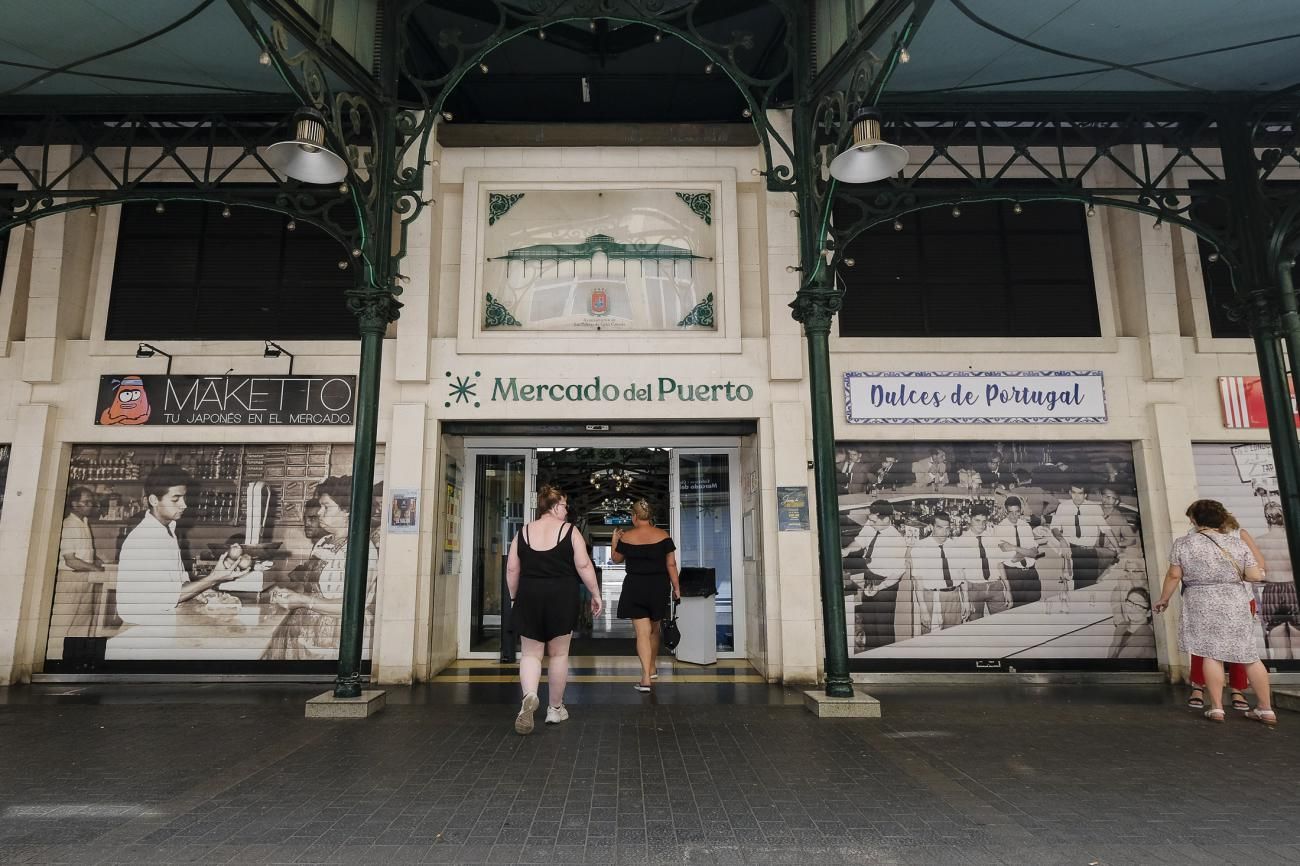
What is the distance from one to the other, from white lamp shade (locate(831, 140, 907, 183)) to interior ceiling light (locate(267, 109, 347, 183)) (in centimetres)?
413

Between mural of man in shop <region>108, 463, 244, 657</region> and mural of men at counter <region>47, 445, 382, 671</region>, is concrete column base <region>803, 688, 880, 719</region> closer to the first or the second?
mural of men at counter <region>47, 445, 382, 671</region>

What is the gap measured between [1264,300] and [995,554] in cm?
361

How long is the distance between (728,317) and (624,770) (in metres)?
5.35

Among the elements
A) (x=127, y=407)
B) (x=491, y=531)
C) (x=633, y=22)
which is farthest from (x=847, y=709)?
(x=127, y=407)

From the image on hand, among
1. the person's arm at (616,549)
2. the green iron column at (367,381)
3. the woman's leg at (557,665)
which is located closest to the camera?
the woman's leg at (557,665)

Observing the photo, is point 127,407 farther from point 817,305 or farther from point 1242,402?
point 1242,402

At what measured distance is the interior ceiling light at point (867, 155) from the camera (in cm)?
551

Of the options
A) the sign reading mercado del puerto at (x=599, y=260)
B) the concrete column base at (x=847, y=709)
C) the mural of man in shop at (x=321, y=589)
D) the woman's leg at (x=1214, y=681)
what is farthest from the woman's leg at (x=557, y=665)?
the woman's leg at (x=1214, y=681)

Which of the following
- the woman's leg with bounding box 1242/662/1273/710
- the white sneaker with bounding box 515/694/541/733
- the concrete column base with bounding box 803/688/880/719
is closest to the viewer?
the white sneaker with bounding box 515/694/541/733

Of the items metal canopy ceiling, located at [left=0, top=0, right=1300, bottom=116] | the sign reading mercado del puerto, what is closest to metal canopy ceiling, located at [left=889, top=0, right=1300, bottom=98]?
metal canopy ceiling, located at [left=0, top=0, right=1300, bottom=116]

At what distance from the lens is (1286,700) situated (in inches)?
244

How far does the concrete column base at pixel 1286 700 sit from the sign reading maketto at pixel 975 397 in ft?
10.5

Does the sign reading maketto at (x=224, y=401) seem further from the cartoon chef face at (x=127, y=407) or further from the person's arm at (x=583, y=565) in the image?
the person's arm at (x=583, y=565)

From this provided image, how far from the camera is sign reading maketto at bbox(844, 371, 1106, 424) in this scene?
8336 millimetres
